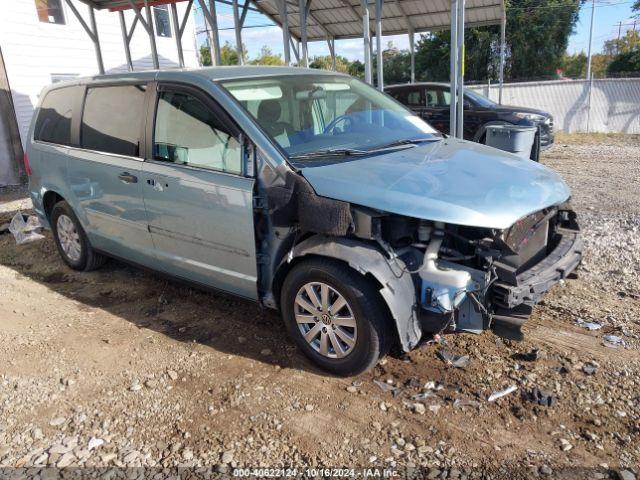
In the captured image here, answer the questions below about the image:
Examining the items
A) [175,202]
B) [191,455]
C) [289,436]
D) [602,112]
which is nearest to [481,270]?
[289,436]

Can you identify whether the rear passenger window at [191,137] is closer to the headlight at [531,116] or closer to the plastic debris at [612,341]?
the plastic debris at [612,341]

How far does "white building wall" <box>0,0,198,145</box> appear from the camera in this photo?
449 inches

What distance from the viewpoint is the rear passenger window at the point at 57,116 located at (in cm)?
517

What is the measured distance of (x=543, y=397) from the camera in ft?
10.2

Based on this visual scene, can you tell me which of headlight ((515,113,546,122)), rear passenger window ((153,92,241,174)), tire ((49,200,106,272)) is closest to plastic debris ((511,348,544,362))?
rear passenger window ((153,92,241,174))

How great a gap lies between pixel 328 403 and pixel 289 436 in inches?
14.4

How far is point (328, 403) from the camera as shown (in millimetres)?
3213

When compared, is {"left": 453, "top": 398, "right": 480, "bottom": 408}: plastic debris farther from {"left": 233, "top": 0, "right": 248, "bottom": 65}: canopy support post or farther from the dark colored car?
{"left": 233, "top": 0, "right": 248, "bottom": 65}: canopy support post

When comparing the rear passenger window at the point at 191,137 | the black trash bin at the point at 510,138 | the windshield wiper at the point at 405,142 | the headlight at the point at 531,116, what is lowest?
the headlight at the point at 531,116

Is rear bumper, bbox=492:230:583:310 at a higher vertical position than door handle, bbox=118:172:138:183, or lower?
lower

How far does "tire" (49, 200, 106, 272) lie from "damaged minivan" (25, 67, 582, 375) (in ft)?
1.96

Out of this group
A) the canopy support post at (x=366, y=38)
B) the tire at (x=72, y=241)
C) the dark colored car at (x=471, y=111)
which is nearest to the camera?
the tire at (x=72, y=241)

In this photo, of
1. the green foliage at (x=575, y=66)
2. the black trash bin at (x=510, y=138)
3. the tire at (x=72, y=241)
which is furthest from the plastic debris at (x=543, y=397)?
the green foliage at (x=575, y=66)

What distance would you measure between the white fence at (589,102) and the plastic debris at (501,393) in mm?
18296
